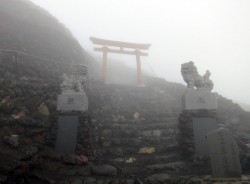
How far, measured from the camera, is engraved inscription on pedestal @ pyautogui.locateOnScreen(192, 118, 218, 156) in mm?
5430

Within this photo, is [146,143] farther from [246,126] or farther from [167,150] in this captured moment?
[246,126]

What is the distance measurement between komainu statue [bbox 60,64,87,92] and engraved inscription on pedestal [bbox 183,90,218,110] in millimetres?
3658

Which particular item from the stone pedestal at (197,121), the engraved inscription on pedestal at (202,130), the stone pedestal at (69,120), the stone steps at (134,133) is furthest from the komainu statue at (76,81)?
the engraved inscription on pedestal at (202,130)

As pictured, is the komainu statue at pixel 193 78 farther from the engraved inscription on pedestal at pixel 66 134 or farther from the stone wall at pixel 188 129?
the engraved inscription on pedestal at pixel 66 134

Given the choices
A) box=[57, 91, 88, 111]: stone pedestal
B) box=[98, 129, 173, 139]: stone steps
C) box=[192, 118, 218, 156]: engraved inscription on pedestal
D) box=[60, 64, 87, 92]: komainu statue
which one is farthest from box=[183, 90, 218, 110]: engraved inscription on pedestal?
box=[60, 64, 87, 92]: komainu statue

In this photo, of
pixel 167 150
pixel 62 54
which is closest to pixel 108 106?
pixel 167 150

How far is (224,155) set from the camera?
448 cm

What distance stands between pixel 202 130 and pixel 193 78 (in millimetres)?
1784

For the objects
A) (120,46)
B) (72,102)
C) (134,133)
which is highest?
(120,46)

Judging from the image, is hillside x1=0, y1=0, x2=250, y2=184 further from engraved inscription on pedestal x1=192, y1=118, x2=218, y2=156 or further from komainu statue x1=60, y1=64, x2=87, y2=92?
komainu statue x1=60, y1=64, x2=87, y2=92

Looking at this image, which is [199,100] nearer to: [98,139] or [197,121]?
[197,121]

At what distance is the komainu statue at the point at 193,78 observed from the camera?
6.02 meters

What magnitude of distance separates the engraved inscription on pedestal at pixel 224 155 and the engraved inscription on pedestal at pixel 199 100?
51.9 inches

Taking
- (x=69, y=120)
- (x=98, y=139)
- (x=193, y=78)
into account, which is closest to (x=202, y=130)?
(x=193, y=78)
